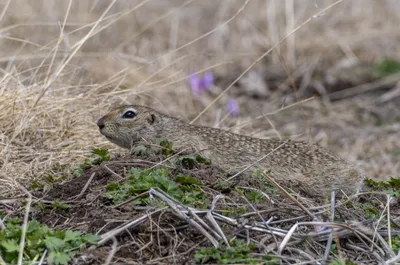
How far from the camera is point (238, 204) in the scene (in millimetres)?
4578

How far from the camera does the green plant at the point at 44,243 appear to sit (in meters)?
3.86

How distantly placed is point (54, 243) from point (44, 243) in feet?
0.24

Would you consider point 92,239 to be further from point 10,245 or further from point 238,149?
point 238,149

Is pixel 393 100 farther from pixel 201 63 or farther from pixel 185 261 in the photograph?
pixel 185 261

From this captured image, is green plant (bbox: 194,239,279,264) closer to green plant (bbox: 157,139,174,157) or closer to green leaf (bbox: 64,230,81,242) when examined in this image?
green leaf (bbox: 64,230,81,242)

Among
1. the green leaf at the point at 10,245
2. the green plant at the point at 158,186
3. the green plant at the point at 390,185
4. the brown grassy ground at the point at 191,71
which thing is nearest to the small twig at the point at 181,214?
the green plant at the point at 158,186

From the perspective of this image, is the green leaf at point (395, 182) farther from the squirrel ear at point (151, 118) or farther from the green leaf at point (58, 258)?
the green leaf at point (58, 258)

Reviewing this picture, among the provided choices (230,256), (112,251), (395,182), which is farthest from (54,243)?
(395,182)

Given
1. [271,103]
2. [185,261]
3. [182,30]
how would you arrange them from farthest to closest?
[182,30]
[271,103]
[185,261]

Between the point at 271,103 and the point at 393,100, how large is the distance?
176 centimetres

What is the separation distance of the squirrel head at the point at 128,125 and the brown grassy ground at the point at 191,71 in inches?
12.7

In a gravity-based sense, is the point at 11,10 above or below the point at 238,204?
below

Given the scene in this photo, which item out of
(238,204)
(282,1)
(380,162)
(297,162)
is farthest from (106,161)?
(282,1)

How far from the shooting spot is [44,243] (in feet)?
13.0
